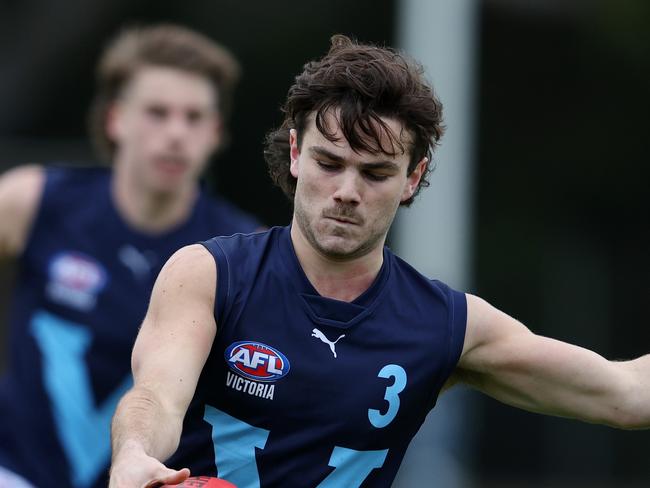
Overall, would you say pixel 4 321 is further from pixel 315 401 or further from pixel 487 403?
pixel 315 401

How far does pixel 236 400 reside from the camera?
17.5 ft

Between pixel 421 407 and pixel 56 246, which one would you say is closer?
pixel 421 407

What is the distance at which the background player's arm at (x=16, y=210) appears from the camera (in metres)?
8.42

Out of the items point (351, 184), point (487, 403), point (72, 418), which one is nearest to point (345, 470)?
point (351, 184)

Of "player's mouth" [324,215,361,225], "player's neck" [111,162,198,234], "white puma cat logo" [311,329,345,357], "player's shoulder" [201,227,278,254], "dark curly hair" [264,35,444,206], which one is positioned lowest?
"white puma cat logo" [311,329,345,357]

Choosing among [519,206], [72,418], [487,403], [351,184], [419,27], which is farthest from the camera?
[519,206]

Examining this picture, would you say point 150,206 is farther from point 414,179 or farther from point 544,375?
point 544,375

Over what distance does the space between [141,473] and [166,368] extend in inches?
22.3

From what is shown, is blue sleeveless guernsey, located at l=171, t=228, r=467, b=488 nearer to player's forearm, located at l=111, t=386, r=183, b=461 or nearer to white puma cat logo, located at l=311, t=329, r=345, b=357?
white puma cat logo, located at l=311, t=329, r=345, b=357

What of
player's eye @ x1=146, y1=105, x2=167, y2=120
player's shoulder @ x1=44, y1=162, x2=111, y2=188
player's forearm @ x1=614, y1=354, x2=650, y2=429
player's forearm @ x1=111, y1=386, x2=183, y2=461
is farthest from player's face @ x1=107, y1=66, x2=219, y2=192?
player's forearm @ x1=111, y1=386, x2=183, y2=461

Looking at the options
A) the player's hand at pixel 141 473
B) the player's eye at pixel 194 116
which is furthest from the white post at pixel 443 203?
the player's hand at pixel 141 473

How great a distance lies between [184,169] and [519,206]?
1259 cm

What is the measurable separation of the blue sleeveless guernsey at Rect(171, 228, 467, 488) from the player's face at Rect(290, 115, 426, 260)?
189mm

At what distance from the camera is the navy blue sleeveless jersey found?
8242 mm
